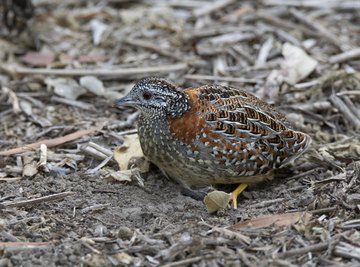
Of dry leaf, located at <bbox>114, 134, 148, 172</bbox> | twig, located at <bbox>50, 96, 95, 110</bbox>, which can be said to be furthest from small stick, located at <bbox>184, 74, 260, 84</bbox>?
dry leaf, located at <bbox>114, 134, 148, 172</bbox>

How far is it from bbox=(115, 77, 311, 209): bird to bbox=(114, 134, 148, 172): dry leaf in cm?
25

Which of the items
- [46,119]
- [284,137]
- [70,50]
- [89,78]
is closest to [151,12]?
[70,50]

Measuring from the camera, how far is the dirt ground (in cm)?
481

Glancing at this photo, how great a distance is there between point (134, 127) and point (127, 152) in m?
0.67

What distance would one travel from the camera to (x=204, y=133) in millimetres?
5660

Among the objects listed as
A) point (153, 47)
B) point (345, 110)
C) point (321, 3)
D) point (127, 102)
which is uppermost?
point (321, 3)

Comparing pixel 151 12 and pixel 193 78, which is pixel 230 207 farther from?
pixel 151 12

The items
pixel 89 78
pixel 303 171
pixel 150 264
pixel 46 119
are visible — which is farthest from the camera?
pixel 89 78

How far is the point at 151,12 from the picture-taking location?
8891mm

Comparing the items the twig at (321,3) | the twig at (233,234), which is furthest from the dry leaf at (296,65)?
the twig at (233,234)

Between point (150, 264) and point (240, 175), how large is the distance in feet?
4.71

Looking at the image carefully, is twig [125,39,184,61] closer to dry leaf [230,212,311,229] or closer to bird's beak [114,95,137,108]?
bird's beak [114,95,137,108]

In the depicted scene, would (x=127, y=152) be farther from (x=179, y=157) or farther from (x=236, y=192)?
(x=236, y=192)

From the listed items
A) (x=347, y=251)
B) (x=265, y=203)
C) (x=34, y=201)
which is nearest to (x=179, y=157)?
(x=265, y=203)
